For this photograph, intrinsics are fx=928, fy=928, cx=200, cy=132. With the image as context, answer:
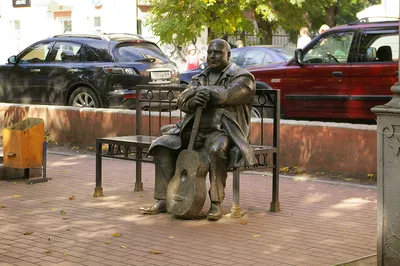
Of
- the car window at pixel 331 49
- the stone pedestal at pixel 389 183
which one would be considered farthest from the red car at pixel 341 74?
the stone pedestal at pixel 389 183

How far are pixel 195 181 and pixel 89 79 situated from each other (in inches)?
324

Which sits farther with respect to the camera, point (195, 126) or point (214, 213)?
point (195, 126)

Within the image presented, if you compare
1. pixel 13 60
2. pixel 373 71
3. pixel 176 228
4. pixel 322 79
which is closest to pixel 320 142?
pixel 373 71

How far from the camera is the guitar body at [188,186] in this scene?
798cm

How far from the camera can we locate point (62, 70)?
1647 centimetres

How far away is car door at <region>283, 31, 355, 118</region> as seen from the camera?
46.5 ft

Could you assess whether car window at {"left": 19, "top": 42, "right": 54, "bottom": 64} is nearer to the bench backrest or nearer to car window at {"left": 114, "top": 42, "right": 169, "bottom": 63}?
car window at {"left": 114, "top": 42, "right": 169, "bottom": 63}

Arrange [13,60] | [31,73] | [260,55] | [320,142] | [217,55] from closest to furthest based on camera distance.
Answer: [217,55] → [320,142] → [31,73] → [13,60] → [260,55]

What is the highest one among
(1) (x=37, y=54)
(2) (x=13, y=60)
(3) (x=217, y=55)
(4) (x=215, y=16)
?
(4) (x=215, y=16)

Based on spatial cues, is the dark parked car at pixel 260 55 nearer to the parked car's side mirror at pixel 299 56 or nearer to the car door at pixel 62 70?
the car door at pixel 62 70

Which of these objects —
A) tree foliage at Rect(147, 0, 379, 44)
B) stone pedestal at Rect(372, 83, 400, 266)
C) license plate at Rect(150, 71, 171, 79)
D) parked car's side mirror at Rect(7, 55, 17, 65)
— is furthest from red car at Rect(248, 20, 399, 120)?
tree foliage at Rect(147, 0, 379, 44)

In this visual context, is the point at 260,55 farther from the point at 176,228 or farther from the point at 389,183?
the point at 389,183

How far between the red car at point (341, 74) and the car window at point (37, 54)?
4.44 meters

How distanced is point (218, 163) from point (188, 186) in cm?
33
